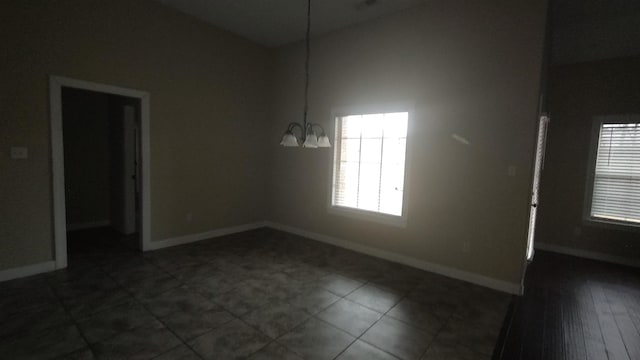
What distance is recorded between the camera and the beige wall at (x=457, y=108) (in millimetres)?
3094

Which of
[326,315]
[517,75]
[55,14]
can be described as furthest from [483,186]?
[55,14]

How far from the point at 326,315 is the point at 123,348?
155 centimetres

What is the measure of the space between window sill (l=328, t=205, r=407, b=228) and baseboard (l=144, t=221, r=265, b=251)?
1658 millimetres

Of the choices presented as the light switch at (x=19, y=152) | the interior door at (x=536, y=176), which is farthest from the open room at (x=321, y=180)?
the interior door at (x=536, y=176)

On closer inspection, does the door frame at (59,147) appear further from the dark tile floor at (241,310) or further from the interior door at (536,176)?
the interior door at (536,176)

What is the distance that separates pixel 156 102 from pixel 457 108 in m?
3.92

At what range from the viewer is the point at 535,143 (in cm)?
305

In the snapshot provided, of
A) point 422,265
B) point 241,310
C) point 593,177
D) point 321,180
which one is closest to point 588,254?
point 593,177

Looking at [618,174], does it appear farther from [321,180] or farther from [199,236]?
[199,236]

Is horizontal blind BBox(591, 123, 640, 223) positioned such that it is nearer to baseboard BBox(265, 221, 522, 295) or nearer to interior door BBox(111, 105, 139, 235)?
baseboard BBox(265, 221, 522, 295)

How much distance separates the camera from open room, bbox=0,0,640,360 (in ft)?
8.13

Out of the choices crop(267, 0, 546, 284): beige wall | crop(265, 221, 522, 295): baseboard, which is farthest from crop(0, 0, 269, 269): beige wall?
crop(267, 0, 546, 284): beige wall

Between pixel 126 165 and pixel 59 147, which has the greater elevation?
pixel 59 147

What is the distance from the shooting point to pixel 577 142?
4.70 m
